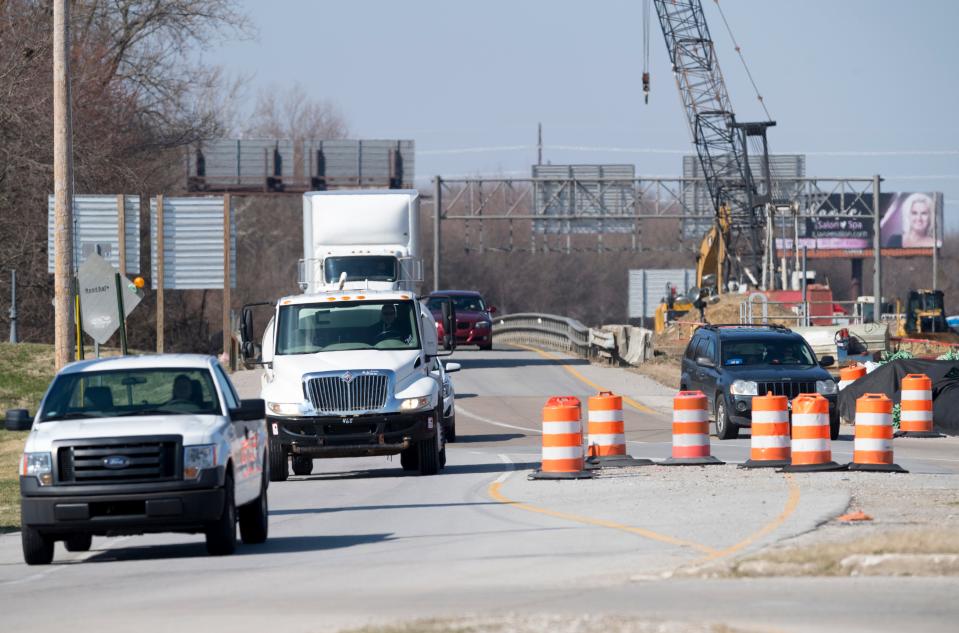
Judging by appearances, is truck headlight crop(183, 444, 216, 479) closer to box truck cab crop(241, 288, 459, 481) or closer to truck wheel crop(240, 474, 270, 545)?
truck wheel crop(240, 474, 270, 545)

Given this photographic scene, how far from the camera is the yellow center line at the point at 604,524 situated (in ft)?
39.2

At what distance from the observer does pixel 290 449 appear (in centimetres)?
1914

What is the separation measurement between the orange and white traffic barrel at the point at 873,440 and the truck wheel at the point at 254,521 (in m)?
7.43

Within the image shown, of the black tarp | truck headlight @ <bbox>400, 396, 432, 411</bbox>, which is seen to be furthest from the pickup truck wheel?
the black tarp

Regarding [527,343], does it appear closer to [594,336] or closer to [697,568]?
[594,336]

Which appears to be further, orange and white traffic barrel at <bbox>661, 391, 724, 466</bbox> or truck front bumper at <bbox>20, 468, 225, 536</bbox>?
orange and white traffic barrel at <bbox>661, 391, 724, 466</bbox>

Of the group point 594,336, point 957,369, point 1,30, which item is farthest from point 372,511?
point 1,30

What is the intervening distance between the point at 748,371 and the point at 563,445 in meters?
A: 7.23

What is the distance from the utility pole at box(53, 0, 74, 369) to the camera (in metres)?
20.8

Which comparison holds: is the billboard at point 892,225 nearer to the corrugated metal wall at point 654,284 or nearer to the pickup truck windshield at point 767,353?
the corrugated metal wall at point 654,284

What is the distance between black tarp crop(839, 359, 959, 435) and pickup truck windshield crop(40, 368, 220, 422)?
54.0 ft

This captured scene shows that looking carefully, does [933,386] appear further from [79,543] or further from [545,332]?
[545,332]

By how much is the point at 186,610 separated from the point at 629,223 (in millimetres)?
88890

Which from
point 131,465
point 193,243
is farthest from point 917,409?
point 193,243
